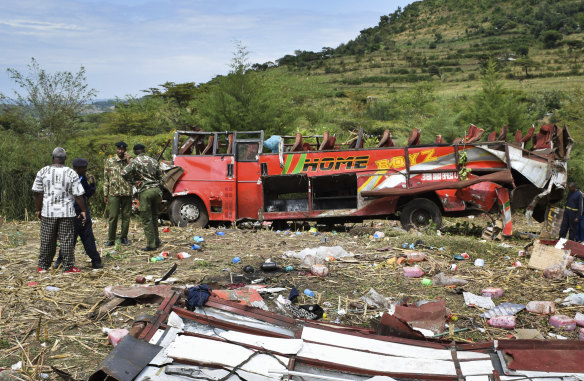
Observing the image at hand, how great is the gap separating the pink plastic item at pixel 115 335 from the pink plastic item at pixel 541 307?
14.1 ft

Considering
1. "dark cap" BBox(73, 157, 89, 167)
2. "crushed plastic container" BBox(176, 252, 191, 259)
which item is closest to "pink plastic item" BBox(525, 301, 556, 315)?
"crushed plastic container" BBox(176, 252, 191, 259)

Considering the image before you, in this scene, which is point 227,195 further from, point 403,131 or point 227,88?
point 403,131

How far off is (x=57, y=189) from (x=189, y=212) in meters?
4.21

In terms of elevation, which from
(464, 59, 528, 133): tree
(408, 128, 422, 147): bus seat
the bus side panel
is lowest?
the bus side panel

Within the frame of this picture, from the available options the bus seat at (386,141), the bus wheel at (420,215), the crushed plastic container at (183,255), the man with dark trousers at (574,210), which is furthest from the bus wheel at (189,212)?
the man with dark trousers at (574,210)

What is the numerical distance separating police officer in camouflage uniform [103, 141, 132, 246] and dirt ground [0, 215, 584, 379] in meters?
0.42

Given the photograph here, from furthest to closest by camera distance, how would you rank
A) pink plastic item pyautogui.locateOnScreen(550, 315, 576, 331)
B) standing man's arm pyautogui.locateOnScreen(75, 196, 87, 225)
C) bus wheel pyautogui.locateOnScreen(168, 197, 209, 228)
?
bus wheel pyautogui.locateOnScreen(168, 197, 209, 228) < standing man's arm pyautogui.locateOnScreen(75, 196, 87, 225) < pink plastic item pyautogui.locateOnScreen(550, 315, 576, 331)

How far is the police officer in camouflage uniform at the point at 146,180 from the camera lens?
25.2 feet

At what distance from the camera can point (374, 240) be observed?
8.87 metres

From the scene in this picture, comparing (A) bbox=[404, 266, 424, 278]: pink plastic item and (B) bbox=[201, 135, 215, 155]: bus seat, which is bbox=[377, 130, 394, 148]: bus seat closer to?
(B) bbox=[201, 135, 215, 155]: bus seat

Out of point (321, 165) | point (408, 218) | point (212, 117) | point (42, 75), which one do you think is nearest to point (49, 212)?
point (321, 165)

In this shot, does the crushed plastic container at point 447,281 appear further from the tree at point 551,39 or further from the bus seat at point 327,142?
the tree at point 551,39

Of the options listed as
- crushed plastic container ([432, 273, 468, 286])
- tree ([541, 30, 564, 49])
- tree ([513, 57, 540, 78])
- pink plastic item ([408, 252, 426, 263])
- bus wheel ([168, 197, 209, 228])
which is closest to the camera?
crushed plastic container ([432, 273, 468, 286])

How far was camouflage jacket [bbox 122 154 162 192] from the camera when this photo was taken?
25.1 feet
